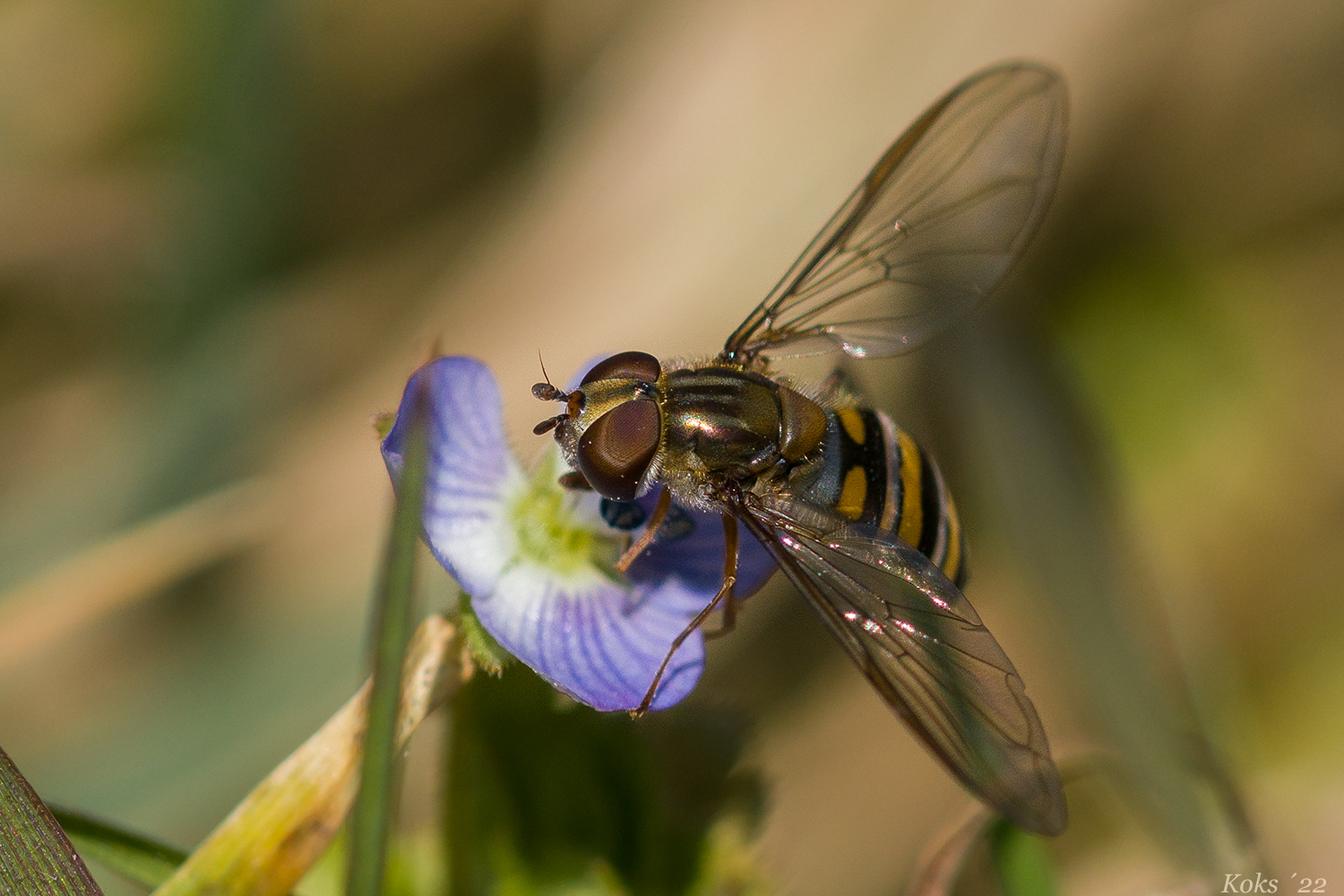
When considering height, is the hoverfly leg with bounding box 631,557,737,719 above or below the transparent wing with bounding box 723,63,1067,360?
below

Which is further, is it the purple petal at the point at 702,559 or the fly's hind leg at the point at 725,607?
the purple petal at the point at 702,559

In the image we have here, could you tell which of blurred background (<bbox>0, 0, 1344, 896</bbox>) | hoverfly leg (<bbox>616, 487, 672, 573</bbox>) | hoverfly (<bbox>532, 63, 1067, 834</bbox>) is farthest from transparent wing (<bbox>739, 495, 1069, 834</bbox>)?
blurred background (<bbox>0, 0, 1344, 896</bbox>)

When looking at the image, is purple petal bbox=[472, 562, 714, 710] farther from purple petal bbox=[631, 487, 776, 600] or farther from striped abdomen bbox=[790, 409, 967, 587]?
striped abdomen bbox=[790, 409, 967, 587]

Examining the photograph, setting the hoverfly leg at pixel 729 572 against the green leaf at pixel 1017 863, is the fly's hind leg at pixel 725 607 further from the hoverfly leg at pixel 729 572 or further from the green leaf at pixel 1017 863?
the green leaf at pixel 1017 863

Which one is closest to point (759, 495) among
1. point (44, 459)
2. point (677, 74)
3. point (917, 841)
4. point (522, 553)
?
point (522, 553)
